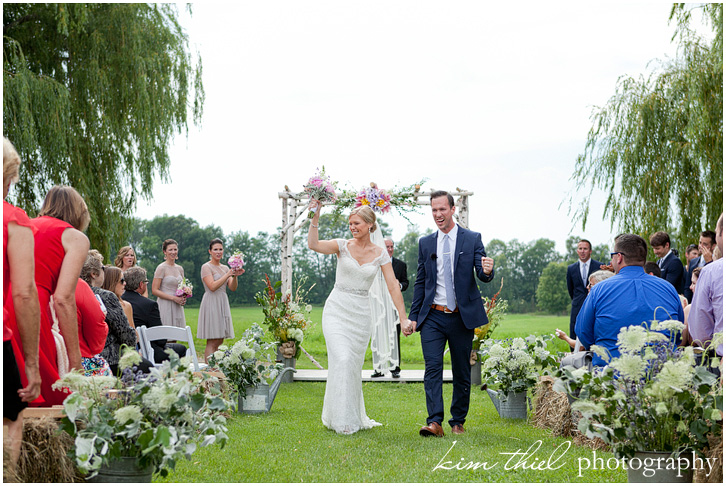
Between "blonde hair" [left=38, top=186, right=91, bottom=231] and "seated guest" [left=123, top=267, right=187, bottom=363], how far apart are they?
3056 mm

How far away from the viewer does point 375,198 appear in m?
9.26

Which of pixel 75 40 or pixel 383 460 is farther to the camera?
pixel 75 40

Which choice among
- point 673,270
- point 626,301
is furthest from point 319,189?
point 673,270

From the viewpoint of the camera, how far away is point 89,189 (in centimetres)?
1106

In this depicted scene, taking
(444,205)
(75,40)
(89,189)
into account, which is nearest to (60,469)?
(444,205)

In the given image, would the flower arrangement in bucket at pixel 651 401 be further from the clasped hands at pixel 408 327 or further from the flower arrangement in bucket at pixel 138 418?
the clasped hands at pixel 408 327

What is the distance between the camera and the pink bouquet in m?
9.23

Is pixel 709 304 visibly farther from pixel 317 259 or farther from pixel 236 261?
pixel 317 259

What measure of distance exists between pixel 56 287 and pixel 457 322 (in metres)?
3.32

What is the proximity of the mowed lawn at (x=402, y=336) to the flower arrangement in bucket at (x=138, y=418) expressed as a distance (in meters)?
7.04

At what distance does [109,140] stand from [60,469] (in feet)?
30.0

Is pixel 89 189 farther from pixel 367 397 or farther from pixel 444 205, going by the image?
pixel 444 205

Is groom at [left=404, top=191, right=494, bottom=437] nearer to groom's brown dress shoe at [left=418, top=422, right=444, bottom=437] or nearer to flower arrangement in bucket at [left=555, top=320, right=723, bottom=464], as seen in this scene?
groom's brown dress shoe at [left=418, top=422, right=444, bottom=437]

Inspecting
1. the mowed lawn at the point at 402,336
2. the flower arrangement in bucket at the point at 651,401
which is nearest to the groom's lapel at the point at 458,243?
the flower arrangement in bucket at the point at 651,401
